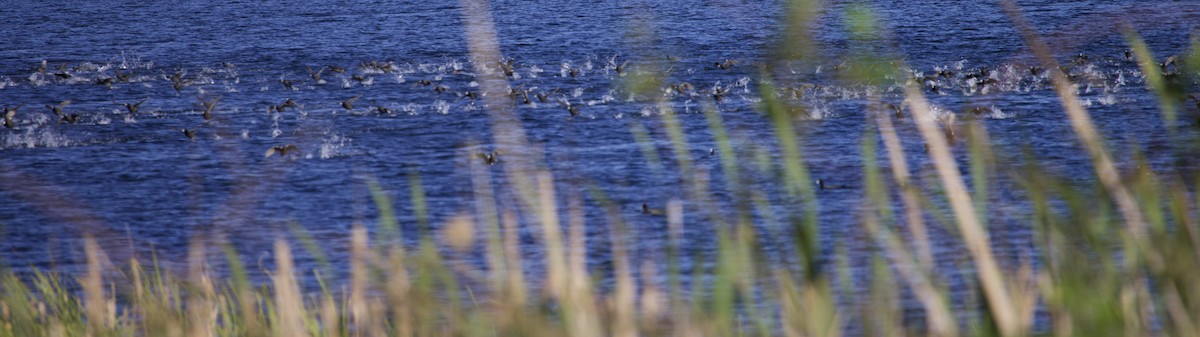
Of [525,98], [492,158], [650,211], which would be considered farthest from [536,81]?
[650,211]

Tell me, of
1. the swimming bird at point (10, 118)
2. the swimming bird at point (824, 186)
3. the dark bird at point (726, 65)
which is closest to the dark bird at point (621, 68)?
the dark bird at point (726, 65)

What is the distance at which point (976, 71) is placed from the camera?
113 ft

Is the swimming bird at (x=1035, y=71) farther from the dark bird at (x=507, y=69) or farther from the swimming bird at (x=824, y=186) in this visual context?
the swimming bird at (x=824, y=186)

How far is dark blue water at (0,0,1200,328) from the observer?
62.1 ft

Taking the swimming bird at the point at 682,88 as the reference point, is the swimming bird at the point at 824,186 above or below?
below

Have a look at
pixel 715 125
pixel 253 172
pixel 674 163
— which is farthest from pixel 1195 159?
pixel 715 125

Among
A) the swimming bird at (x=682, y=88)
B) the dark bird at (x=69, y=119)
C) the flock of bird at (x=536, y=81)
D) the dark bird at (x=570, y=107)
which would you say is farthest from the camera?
the swimming bird at (x=682, y=88)

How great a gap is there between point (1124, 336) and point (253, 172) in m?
20.2

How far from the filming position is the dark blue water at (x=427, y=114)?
746 inches

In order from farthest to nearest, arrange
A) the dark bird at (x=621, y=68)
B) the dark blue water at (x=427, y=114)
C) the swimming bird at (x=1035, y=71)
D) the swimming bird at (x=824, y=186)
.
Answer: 1. the dark bird at (x=621, y=68)
2. the swimming bird at (x=1035, y=71)
3. the swimming bird at (x=824, y=186)
4. the dark blue water at (x=427, y=114)

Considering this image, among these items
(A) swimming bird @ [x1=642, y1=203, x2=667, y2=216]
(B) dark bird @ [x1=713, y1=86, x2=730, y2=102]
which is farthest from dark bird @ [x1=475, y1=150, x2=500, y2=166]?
(B) dark bird @ [x1=713, y1=86, x2=730, y2=102]

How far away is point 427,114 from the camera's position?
29844 mm

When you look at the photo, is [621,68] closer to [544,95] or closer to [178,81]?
[544,95]

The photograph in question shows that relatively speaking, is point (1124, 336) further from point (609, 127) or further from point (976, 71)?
point (976, 71)
